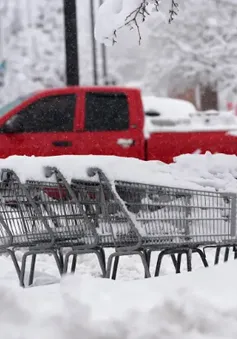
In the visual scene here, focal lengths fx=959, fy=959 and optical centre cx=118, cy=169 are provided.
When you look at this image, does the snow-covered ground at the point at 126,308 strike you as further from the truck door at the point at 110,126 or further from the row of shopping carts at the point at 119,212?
the truck door at the point at 110,126

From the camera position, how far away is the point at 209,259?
941 cm

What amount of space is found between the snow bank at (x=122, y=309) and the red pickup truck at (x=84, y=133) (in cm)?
624

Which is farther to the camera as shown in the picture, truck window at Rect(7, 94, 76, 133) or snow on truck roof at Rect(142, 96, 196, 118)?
snow on truck roof at Rect(142, 96, 196, 118)

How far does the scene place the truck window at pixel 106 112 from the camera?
11.8m

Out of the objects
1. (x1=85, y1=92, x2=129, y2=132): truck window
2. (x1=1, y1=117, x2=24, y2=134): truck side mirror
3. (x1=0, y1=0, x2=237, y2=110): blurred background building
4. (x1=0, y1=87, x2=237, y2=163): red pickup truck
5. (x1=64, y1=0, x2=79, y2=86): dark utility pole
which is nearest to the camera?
(x1=1, y1=117, x2=24, y2=134): truck side mirror

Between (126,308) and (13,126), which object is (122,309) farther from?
(13,126)

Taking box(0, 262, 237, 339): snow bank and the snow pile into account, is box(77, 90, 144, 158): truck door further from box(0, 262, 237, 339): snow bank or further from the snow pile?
box(0, 262, 237, 339): snow bank

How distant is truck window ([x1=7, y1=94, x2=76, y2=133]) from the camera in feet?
38.2

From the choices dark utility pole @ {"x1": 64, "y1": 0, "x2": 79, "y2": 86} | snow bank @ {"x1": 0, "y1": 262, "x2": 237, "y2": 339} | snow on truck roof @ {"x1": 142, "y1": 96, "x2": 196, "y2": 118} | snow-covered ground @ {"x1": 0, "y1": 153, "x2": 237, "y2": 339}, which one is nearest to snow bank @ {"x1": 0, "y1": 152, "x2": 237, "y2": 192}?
snow-covered ground @ {"x1": 0, "y1": 153, "x2": 237, "y2": 339}

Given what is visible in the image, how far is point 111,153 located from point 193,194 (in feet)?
17.3

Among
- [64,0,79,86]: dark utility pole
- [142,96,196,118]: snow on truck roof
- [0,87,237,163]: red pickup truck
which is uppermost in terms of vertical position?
[64,0,79,86]: dark utility pole

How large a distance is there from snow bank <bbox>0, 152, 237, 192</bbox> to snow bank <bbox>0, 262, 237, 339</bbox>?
1.10 meters

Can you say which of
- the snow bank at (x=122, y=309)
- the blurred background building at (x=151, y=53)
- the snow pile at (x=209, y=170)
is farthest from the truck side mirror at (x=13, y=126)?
the blurred background building at (x=151, y=53)

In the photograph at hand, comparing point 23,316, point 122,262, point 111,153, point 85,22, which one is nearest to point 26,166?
point 23,316
